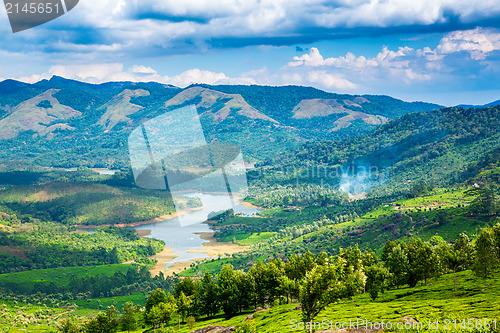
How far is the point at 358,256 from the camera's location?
148 ft

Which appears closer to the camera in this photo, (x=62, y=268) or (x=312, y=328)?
(x=312, y=328)

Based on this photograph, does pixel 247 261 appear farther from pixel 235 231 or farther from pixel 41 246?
pixel 41 246

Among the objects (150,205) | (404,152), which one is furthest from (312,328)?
(404,152)

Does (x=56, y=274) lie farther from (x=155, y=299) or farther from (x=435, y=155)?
(x=435, y=155)

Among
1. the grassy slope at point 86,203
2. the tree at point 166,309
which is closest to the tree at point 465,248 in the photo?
the tree at point 166,309

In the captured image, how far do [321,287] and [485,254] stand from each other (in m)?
22.8

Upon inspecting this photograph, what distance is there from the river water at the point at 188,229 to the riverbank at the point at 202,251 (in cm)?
136

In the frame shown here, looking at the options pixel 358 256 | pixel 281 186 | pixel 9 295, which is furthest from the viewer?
pixel 281 186

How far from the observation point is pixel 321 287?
23391 mm

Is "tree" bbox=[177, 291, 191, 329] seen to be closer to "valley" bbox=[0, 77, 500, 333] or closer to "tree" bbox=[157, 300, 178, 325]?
"valley" bbox=[0, 77, 500, 333]

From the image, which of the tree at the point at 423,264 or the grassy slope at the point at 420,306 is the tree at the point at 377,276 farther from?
the tree at the point at 423,264

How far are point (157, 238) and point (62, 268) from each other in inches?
1112

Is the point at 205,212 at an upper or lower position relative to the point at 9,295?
upper

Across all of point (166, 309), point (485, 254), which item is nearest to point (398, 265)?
point (485, 254)
